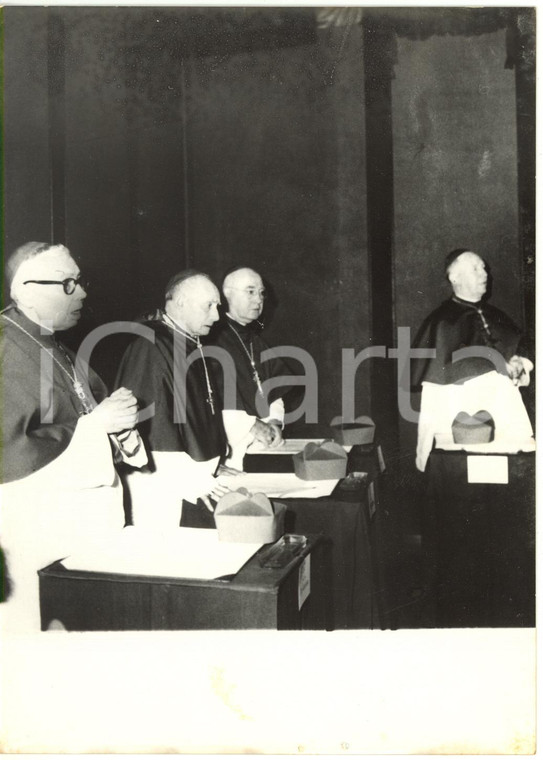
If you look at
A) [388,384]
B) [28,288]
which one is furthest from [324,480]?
[28,288]

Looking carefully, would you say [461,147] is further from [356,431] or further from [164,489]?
[164,489]

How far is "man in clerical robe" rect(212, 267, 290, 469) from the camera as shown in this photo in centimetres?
219

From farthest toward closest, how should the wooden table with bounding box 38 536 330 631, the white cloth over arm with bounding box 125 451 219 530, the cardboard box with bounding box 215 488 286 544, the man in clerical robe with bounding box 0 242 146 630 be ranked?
the white cloth over arm with bounding box 125 451 219 530 < the man in clerical robe with bounding box 0 242 146 630 < the cardboard box with bounding box 215 488 286 544 < the wooden table with bounding box 38 536 330 631

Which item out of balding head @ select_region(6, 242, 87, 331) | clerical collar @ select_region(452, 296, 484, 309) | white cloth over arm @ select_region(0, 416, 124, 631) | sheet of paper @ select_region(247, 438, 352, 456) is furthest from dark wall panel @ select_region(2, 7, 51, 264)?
clerical collar @ select_region(452, 296, 484, 309)

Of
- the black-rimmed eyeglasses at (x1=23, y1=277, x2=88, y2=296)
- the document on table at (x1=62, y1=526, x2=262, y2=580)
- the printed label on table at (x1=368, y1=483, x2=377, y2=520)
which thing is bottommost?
the document on table at (x1=62, y1=526, x2=262, y2=580)

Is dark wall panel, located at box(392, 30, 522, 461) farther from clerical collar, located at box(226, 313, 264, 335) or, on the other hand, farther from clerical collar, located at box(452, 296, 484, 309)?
clerical collar, located at box(226, 313, 264, 335)

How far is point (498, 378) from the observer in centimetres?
213

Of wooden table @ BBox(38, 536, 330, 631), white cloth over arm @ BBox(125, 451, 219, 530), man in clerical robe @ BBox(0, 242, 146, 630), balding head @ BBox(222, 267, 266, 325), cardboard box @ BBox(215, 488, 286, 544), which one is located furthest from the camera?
balding head @ BBox(222, 267, 266, 325)

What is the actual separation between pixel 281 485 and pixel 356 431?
281mm

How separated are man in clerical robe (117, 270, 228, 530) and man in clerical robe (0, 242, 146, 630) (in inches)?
4.9

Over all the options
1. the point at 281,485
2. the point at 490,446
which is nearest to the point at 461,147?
the point at 490,446
